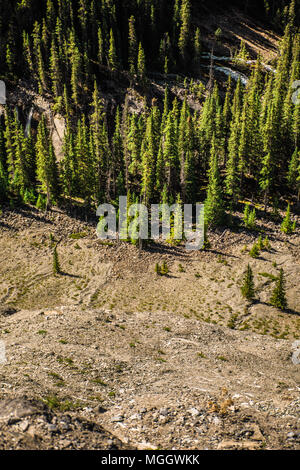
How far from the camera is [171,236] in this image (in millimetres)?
57406

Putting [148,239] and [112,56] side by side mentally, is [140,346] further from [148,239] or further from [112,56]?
[112,56]

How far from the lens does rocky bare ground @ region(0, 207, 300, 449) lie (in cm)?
1421

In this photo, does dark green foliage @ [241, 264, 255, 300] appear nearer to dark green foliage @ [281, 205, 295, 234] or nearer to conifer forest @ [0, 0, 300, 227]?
dark green foliage @ [281, 205, 295, 234]

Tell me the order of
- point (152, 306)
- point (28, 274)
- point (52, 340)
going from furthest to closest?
point (28, 274)
point (152, 306)
point (52, 340)

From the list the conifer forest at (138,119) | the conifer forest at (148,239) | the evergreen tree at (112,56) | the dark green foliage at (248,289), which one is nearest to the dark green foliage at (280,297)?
the conifer forest at (148,239)

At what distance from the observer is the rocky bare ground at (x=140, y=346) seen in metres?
14.2

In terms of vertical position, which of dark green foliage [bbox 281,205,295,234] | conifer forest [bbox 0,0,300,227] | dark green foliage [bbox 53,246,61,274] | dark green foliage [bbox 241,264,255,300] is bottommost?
dark green foliage [bbox 241,264,255,300]

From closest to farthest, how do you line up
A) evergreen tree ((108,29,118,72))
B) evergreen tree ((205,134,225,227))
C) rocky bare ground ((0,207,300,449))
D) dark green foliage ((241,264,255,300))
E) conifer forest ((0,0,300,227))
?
rocky bare ground ((0,207,300,449))
dark green foliage ((241,264,255,300))
evergreen tree ((205,134,225,227))
conifer forest ((0,0,300,227))
evergreen tree ((108,29,118,72))

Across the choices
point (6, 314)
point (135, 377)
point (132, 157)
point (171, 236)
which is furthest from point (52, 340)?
point (132, 157)

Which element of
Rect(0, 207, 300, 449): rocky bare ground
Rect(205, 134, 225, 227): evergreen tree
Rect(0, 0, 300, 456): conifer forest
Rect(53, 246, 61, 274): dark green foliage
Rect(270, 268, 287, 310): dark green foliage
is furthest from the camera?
Rect(205, 134, 225, 227): evergreen tree

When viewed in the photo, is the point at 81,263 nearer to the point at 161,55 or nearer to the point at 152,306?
the point at 152,306

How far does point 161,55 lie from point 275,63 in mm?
41240

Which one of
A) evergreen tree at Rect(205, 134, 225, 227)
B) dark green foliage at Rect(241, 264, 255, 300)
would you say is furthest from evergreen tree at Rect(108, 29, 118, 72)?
dark green foliage at Rect(241, 264, 255, 300)

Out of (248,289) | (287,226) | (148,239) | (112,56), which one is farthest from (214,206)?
(112,56)
